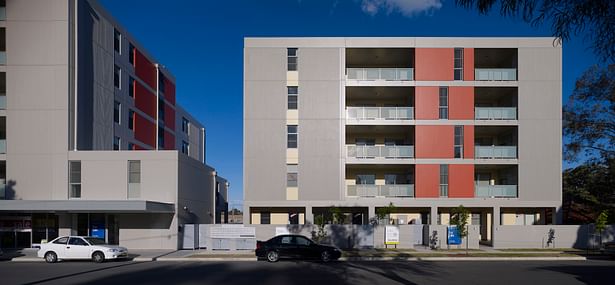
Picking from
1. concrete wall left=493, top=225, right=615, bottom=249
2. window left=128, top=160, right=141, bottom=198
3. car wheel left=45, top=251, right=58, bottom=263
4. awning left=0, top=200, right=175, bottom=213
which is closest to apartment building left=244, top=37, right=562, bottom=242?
concrete wall left=493, top=225, right=615, bottom=249

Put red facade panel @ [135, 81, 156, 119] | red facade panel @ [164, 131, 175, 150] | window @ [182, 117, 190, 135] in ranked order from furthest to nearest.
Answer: window @ [182, 117, 190, 135] → red facade panel @ [164, 131, 175, 150] → red facade panel @ [135, 81, 156, 119]

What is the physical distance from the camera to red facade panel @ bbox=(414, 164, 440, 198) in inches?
1453

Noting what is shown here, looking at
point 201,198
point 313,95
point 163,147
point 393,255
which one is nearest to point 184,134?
point 163,147

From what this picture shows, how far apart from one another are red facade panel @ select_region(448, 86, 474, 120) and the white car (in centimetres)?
2472

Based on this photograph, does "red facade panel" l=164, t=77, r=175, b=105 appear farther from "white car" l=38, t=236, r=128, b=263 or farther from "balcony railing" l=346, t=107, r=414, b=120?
"white car" l=38, t=236, r=128, b=263

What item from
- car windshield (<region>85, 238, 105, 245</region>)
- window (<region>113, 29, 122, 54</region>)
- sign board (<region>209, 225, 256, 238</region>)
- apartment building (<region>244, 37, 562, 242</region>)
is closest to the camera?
car windshield (<region>85, 238, 105, 245</region>)

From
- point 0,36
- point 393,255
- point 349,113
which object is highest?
point 0,36

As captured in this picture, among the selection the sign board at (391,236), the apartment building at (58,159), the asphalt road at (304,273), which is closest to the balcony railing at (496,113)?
the sign board at (391,236)

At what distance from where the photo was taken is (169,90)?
55219 millimetres

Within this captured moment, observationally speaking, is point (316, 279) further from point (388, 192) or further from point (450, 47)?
point (450, 47)

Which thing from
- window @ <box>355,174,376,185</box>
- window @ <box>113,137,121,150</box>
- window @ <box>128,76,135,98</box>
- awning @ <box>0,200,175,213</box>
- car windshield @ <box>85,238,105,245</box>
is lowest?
car windshield @ <box>85,238,105,245</box>

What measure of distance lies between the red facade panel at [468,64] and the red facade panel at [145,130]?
27818mm

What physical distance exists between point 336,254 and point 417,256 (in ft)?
16.4

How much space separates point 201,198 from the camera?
3956 centimetres
